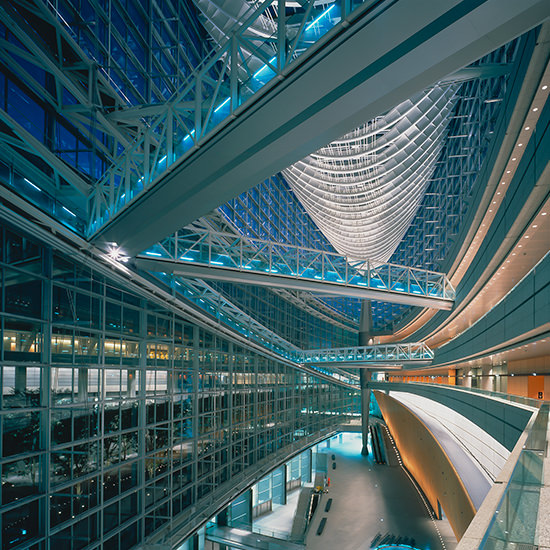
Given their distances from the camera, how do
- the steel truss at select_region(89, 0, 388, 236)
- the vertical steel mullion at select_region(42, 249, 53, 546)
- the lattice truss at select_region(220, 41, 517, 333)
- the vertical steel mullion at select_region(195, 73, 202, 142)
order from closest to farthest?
the steel truss at select_region(89, 0, 388, 236)
the vertical steel mullion at select_region(195, 73, 202, 142)
the vertical steel mullion at select_region(42, 249, 53, 546)
the lattice truss at select_region(220, 41, 517, 333)

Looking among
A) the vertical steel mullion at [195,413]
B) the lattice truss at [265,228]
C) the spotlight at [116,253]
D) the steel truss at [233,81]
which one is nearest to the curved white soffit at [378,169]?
the lattice truss at [265,228]

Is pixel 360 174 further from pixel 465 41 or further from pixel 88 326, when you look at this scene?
pixel 465 41

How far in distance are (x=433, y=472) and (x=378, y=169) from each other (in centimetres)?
2092

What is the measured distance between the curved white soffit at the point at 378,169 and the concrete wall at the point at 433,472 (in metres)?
13.2

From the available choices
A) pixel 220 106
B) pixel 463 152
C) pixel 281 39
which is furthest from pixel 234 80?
pixel 463 152

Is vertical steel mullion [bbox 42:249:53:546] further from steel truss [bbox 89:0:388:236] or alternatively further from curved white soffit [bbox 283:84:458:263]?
curved white soffit [bbox 283:84:458:263]

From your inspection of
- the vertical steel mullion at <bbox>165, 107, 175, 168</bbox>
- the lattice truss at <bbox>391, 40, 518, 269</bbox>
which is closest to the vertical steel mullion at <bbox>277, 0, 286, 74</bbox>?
the vertical steel mullion at <bbox>165, 107, 175, 168</bbox>

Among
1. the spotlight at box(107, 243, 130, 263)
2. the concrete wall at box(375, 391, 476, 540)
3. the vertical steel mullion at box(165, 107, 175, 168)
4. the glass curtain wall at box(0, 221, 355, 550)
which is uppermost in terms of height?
the vertical steel mullion at box(165, 107, 175, 168)

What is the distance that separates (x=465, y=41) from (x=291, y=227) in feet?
136

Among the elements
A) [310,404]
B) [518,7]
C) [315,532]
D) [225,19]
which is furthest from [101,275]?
[310,404]

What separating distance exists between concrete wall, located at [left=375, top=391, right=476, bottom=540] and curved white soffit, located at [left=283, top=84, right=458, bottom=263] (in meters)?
13.2

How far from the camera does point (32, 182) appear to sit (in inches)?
516

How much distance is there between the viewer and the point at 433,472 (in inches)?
1049

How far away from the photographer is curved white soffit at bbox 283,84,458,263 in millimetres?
30312
